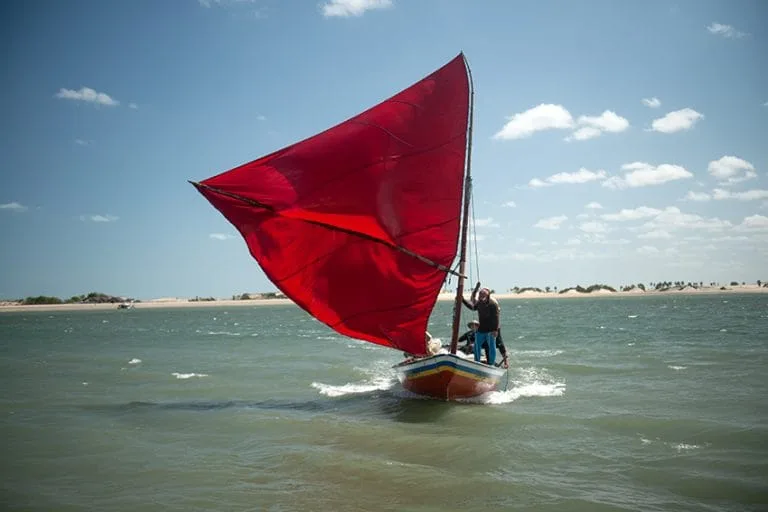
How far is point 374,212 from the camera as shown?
12844 millimetres

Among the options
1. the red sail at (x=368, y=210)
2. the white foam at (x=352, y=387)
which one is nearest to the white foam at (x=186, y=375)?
the white foam at (x=352, y=387)

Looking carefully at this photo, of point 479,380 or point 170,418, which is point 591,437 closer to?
point 479,380

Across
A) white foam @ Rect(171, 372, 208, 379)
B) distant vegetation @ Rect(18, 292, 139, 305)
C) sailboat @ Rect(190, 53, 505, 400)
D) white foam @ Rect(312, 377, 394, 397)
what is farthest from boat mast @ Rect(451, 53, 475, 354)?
distant vegetation @ Rect(18, 292, 139, 305)

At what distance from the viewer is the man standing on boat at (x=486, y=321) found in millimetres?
15430

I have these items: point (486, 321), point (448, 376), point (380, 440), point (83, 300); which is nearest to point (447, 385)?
point (448, 376)

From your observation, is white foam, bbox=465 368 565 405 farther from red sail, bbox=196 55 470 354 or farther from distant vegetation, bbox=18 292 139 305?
distant vegetation, bbox=18 292 139 305

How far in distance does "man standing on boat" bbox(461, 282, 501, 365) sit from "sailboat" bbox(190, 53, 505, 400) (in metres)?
1.32

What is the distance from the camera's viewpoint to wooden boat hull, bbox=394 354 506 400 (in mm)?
14289

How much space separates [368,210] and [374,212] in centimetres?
15

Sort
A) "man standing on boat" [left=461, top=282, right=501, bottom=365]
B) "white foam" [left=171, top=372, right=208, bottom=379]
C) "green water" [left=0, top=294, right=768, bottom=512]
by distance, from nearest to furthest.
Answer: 1. "green water" [left=0, top=294, right=768, bottom=512]
2. "man standing on boat" [left=461, top=282, right=501, bottom=365]
3. "white foam" [left=171, top=372, right=208, bottom=379]

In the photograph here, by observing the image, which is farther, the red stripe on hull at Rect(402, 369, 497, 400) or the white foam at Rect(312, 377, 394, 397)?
the white foam at Rect(312, 377, 394, 397)

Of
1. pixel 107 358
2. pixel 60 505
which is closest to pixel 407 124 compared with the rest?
pixel 60 505

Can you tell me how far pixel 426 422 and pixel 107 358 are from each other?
20.6 m

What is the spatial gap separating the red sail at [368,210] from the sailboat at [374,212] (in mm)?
25
